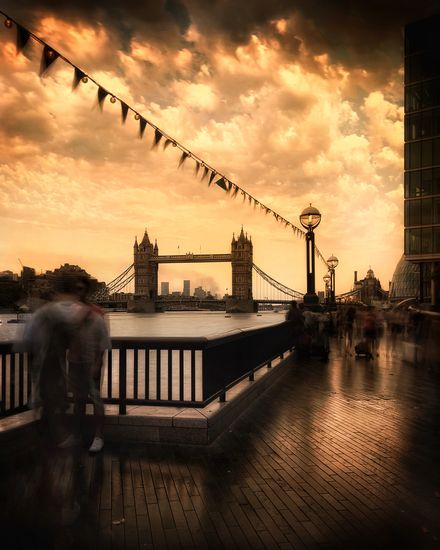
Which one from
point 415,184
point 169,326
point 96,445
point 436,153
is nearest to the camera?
point 96,445

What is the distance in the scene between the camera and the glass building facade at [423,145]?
4984 centimetres

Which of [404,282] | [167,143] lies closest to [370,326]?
[167,143]

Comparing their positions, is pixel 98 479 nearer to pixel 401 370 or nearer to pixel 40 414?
pixel 40 414

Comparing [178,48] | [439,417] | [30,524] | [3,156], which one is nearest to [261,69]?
[178,48]

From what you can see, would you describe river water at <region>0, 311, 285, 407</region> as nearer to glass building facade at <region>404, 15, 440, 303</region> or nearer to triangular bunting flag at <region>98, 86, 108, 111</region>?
triangular bunting flag at <region>98, 86, 108, 111</region>

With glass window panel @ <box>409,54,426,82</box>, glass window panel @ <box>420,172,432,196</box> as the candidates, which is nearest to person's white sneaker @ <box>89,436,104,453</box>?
glass window panel @ <box>420,172,432,196</box>

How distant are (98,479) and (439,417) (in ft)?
18.5

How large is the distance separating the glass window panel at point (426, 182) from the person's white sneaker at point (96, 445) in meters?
51.6

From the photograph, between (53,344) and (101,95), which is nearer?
(53,344)

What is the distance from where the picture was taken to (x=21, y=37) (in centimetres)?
740

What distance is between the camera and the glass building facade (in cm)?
4984

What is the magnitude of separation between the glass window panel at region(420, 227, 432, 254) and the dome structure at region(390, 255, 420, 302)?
278ft

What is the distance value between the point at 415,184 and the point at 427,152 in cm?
354

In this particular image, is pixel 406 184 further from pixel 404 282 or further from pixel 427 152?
pixel 404 282
